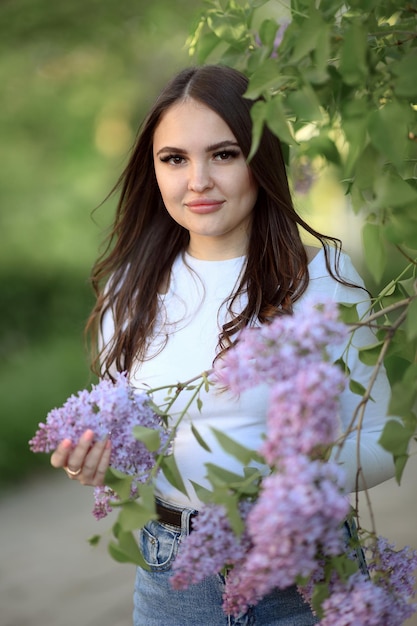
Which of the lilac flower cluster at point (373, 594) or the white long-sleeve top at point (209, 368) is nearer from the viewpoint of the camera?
the lilac flower cluster at point (373, 594)

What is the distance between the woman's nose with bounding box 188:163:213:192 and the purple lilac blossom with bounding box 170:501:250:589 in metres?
0.71

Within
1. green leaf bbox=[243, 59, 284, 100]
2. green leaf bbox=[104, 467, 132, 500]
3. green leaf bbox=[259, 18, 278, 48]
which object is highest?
green leaf bbox=[259, 18, 278, 48]

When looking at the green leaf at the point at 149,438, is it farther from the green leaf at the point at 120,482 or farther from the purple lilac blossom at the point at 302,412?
the purple lilac blossom at the point at 302,412

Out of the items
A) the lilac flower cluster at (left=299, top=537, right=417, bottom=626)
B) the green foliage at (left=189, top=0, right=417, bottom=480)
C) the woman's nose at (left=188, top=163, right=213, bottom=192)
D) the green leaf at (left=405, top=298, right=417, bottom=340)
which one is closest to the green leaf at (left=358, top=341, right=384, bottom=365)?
the green foliage at (left=189, top=0, right=417, bottom=480)

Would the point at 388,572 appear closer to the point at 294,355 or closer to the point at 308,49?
the point at 294,355

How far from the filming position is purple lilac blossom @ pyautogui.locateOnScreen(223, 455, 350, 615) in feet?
2.75

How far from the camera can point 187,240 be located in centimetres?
192

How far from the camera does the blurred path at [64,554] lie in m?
3.60

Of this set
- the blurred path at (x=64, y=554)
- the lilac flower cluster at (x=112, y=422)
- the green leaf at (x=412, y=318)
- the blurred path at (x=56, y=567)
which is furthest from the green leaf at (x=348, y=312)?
the blurred path at (x=56, y=567)

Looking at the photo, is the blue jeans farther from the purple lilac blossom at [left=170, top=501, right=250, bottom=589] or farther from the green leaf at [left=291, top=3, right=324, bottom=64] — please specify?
the green leaf at [left=291, top=3, right=324, bottom=64]

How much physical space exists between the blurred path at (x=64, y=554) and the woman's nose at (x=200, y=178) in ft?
7.02

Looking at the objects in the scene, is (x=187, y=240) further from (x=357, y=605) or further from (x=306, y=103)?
(x=357, y=605)

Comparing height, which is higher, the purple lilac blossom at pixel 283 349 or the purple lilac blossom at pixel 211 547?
the purple lilac blossom at pixel 283 349

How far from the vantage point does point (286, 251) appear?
1.70m
